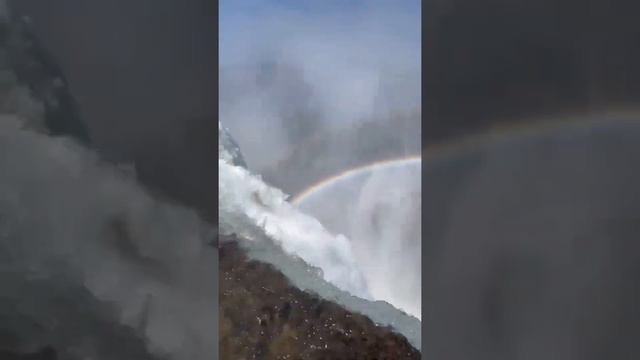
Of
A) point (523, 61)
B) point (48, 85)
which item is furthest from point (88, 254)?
point (523, 61)

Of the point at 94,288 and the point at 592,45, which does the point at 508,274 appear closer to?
the point at 592,45

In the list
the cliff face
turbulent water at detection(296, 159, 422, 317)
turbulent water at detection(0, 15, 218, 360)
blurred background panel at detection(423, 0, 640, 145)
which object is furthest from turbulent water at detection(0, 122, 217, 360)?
blurred background panel at detection(423, 0, 640, 145)

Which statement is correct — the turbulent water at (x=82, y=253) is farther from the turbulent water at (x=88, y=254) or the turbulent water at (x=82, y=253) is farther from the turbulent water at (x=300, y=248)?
the turbulent water at (x=300, y=248)

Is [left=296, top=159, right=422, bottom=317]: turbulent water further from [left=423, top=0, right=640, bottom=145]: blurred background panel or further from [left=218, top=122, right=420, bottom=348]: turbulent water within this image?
[left=423, top=0, right=640, bottom=145]: blurred background panel

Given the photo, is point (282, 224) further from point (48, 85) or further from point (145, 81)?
point (48, 85)

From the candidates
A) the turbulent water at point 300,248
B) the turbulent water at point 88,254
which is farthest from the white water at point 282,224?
the turbulent water at point 88,254

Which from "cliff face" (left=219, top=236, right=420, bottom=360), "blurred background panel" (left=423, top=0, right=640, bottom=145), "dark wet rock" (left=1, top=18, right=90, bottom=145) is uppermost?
"blurred background panel" (left=423, top=0, right=640, bottom=145)

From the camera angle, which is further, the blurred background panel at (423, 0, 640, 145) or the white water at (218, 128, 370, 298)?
the white water at (218, 128, 370, 298)

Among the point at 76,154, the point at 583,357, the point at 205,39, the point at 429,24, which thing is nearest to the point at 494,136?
the point at 429,24
